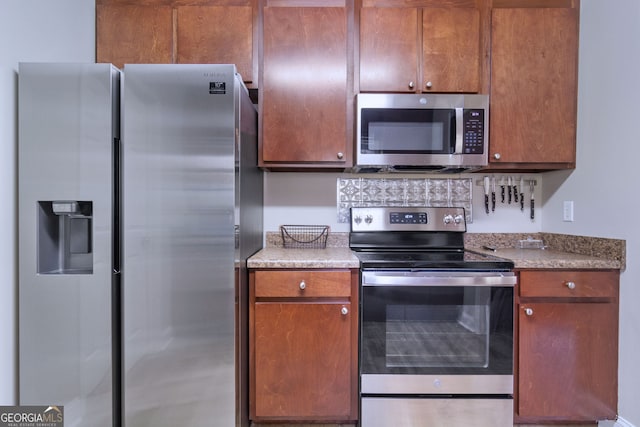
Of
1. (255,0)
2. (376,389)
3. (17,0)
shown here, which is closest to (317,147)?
(255,0)

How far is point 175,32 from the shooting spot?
5.64ft

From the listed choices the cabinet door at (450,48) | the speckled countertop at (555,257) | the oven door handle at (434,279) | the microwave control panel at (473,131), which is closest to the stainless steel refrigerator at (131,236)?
the speckled countertop at (555,257)

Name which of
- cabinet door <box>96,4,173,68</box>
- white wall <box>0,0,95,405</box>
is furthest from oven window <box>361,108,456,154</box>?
white wall <box>0,0,95,405</box>

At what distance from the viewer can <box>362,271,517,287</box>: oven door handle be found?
1483mm

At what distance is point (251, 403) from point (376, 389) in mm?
611

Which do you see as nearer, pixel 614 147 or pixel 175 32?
pixel 614 147

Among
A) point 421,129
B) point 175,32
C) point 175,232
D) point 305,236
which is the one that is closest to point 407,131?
point 421,129

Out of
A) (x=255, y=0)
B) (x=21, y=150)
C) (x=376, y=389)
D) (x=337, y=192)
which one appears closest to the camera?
(x=21, y=150)

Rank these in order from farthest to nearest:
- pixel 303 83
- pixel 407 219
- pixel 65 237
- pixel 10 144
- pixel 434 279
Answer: pixel 407 219, pixel 303 83, pixel 434 279, pixel 65 237, pixel 10 144

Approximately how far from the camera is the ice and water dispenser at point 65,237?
1.29 metres

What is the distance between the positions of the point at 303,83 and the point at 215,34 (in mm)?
552

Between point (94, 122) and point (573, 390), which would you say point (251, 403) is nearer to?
point (94, 122)

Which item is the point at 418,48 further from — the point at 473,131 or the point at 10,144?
the point at 10,144

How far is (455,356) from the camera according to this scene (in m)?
1.52
